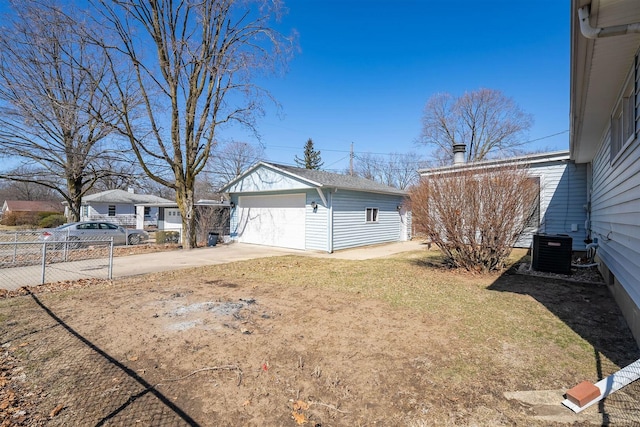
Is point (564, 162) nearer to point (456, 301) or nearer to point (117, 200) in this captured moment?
point (456, 301)

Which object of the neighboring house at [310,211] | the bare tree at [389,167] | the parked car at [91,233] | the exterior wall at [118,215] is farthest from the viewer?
the bare tree at [389,167]

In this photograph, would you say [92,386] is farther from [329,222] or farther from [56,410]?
[329,222]

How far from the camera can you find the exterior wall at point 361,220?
40.1 feet

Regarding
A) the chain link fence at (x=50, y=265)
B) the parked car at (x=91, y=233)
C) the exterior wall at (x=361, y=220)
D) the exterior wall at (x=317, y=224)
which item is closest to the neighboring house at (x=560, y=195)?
the exterior wall at (x=361, y=220)

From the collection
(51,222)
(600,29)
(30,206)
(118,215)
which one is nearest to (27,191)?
(30,206)

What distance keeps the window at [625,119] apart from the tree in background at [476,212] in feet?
5.98

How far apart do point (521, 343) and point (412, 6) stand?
11.9 m

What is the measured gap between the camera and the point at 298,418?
7.57 ft

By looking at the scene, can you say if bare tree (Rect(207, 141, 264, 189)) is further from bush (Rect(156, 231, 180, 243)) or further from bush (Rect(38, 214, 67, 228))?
bush (Rect(156, 231, 180, 243))

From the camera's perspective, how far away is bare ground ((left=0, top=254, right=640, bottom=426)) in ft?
7.77

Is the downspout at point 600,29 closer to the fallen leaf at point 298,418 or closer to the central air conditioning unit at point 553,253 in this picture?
the fallen leaf at point 298,418

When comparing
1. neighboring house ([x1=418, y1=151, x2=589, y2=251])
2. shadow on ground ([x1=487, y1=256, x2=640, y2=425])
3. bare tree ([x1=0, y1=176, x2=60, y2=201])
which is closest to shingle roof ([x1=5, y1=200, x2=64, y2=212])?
bare tree ([x1=0, y1=176, x2=60, y2=201])

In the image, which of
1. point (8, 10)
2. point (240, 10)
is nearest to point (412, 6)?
point (240, 10)

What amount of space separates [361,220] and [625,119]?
964 cm
